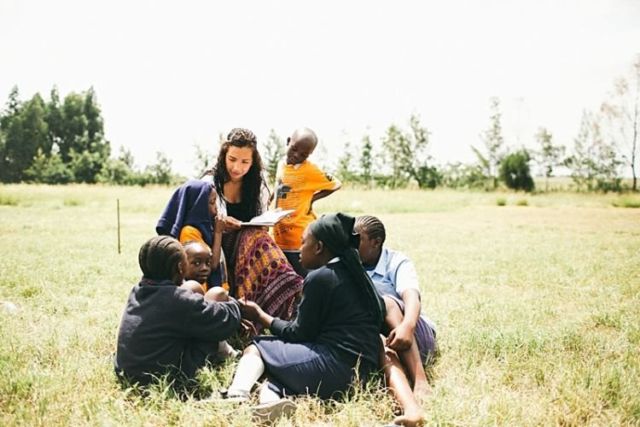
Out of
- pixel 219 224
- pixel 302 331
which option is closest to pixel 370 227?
pixel 302 331

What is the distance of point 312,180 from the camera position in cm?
515

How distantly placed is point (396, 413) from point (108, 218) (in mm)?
16371

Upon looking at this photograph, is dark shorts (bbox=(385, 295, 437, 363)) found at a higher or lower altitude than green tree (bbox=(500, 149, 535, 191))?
lower

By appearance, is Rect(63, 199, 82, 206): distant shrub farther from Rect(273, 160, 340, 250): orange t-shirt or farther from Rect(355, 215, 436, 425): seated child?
Rect(355, 215, 436, 425): seated child

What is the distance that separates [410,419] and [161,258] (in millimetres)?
1661

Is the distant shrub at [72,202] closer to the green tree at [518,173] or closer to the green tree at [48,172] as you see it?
the green tree at [48,172]

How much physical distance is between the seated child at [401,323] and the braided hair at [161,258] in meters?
1.28

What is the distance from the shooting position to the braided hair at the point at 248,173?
14.4 ft

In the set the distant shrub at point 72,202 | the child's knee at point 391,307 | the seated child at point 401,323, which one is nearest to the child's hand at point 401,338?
the seated child at point 401,323

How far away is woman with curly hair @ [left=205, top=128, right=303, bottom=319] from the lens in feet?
13.3

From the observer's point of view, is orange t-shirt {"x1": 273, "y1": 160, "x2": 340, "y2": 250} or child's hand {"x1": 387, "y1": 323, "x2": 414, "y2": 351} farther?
orange t-shirt {"x1": 273, "y1": 160, "x2": 340, "y2": 250}

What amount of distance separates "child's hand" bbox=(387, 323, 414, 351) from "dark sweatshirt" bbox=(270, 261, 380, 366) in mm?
161

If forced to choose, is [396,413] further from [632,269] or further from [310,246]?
[632,269]

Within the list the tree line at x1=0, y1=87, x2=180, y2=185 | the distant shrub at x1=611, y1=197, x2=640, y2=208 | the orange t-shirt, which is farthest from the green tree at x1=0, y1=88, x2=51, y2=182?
the orange t-shirt
